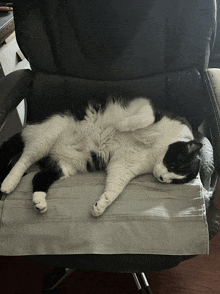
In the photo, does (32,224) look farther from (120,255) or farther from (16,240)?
(120,255)

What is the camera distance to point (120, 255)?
0.96 meters

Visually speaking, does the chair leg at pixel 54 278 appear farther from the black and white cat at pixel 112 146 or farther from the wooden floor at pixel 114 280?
the black and white cat at pixel 112 146

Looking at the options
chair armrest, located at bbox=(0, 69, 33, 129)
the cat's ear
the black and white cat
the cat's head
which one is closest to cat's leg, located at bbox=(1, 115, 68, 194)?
the black and white cat

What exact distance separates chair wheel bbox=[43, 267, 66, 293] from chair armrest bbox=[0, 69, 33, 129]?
0.85 m

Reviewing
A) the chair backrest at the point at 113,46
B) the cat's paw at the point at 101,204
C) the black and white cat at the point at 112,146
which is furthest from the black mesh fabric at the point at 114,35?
the cat's paw at the point at 101,204

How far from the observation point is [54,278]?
4.58ft

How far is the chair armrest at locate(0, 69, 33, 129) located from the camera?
1154 millimetres

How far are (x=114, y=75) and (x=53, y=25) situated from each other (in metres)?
0.40

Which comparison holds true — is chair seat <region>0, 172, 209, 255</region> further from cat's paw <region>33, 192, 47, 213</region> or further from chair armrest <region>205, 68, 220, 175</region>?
chair armrest <region>205, 68, 220, 175</region>

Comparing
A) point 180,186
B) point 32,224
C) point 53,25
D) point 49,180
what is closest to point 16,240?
point 32,224

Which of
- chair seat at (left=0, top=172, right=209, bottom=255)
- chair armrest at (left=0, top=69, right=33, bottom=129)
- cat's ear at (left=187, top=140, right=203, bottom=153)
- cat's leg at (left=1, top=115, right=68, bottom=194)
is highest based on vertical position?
chair armrest at (left=0, top=69, right=33, bottom=129)

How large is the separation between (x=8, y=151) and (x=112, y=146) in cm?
53

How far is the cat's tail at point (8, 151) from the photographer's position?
3.96ft

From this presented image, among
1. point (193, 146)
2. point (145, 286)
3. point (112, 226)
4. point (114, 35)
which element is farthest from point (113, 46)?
point (145, 286)
